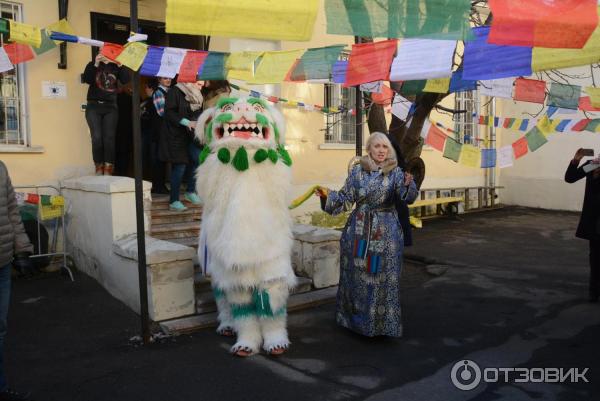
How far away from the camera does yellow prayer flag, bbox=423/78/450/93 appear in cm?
518

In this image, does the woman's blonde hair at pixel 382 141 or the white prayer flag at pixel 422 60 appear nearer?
the white prayer flag at pixel 422 60

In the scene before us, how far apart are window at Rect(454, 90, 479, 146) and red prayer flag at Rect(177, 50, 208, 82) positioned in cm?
1037

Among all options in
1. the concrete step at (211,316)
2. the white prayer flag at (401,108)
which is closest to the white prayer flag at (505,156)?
the white prayer flag at (401,108)

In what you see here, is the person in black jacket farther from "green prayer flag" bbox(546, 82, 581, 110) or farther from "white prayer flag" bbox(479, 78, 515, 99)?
"green prayer flag" bbox(546, 82, 581, 110)

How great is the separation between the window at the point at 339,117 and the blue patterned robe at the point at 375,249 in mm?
5875

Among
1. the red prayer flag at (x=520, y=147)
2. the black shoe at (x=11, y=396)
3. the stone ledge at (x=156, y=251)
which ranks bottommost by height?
the black shoe at (x=11, y=396)

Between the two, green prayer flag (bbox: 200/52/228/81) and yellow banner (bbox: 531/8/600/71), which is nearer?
yellow banner (bbox: 531/8/600/71)

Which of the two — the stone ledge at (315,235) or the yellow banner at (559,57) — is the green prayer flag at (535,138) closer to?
the stone ledge at (315,235)

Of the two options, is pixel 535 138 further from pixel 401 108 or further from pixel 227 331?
pixel 227 331

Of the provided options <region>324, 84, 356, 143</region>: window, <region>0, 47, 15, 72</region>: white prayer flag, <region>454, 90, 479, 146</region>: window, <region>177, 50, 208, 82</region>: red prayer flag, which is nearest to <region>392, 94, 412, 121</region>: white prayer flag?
<region>324, 84, 356, 143</region>: window

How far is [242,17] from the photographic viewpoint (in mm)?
3645

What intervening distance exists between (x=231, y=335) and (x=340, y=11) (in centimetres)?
290

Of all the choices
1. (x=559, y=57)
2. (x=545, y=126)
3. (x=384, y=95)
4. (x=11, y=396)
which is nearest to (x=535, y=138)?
(x=545, y=126)

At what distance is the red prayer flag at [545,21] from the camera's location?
3.51 metres
